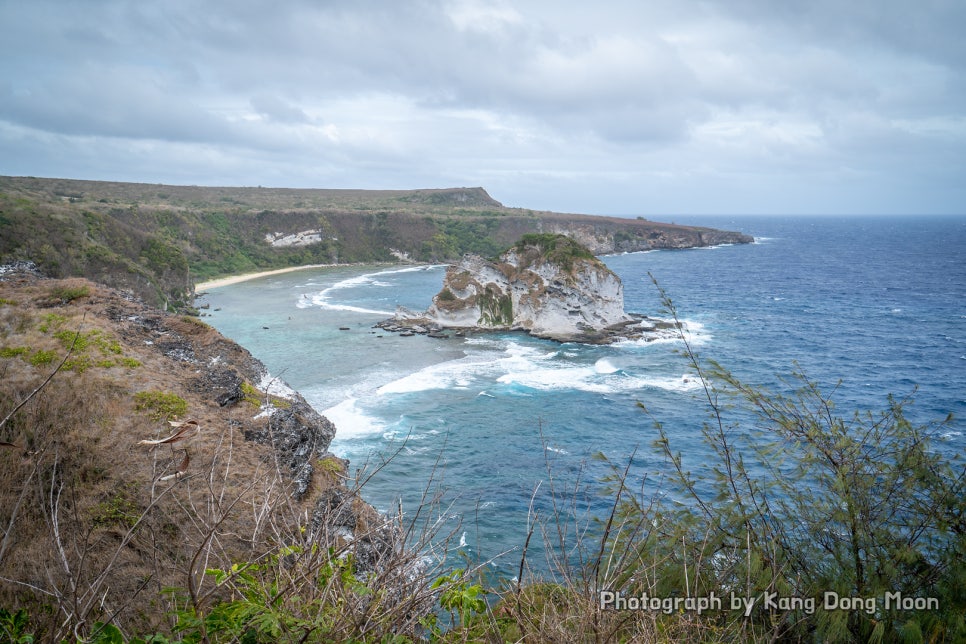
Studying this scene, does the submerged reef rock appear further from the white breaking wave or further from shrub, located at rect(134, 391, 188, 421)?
shrub, located at rect(134, 391, 188, 421)

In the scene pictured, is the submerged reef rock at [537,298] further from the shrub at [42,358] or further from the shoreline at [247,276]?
the shrub at [42,358]

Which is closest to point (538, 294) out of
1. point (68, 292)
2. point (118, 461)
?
point (68, 292)

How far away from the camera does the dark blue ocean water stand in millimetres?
21469

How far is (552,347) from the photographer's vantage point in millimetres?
44781

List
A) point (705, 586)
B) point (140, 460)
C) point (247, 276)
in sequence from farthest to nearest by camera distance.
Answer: point (247, 276) < point (140, 460) < point (705, 586)

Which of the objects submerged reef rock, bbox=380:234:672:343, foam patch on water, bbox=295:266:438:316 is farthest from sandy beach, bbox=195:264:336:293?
submerged reef rock, bbox=380:234:672:343

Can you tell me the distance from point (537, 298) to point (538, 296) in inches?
7.8

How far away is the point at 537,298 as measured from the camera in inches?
1922

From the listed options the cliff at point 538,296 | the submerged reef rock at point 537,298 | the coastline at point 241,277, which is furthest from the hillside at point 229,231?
the cliff at point 538,296

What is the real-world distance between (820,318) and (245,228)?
9736 centimetres

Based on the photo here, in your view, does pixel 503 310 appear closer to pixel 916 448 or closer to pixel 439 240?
pixel 916 448

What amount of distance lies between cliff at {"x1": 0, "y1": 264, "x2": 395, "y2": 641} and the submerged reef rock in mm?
31855

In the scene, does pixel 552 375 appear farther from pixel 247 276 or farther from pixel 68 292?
pixel 247 276

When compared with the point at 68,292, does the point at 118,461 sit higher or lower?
lower
